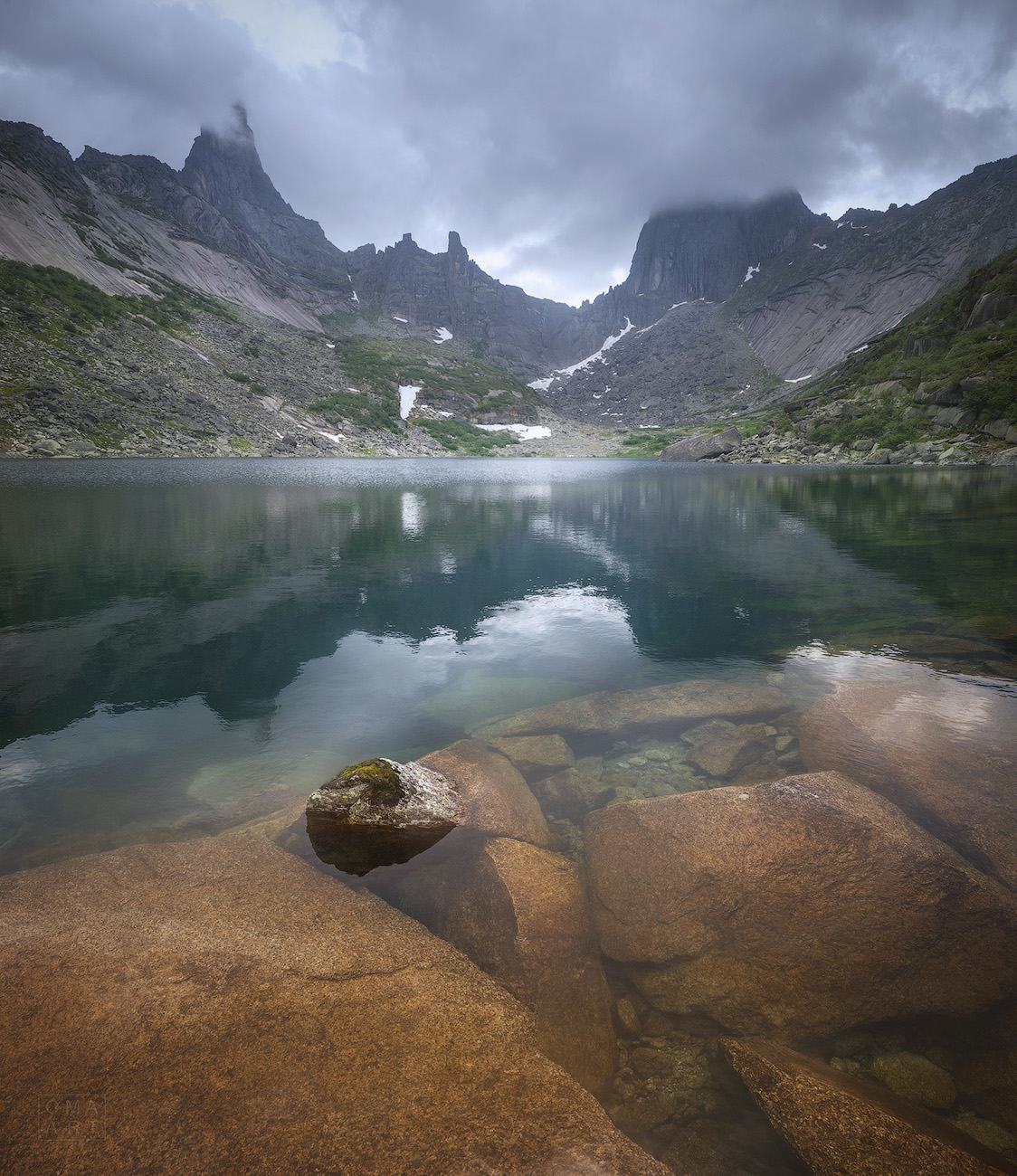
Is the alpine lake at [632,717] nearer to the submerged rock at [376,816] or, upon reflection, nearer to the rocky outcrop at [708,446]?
the submerged rock at [376,816]


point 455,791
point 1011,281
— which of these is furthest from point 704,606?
point 1011,281

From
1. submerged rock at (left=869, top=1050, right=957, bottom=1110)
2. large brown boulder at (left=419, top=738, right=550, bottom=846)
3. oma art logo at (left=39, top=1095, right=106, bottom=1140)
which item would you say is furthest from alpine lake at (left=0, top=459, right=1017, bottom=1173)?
oma art logo at (left=39, top=1095, right=106, bottom=1140)

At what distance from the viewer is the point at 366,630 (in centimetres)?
1656

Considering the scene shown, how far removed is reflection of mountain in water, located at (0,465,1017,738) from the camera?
13.8 meters

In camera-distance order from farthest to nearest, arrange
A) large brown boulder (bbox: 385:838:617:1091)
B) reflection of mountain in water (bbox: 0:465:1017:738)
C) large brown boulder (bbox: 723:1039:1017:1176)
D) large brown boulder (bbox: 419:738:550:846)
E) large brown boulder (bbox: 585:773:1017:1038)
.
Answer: reflection of mountain in water (bbox: 0:465:1017:738) < large brown boulder (bbox: 419:738:550:846) < large brown boulder (bbox: 585:773:1017:1038) < large brown boulder (bbox: 385:838:617:1091) < large brown boulder (bbox: 723:1039:1017:1176)

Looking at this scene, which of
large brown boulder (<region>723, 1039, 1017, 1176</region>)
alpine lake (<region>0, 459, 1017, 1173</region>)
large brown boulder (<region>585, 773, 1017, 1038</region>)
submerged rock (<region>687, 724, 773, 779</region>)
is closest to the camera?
large brown boulder (<region>723, 1039, 1017, 1176</region>)

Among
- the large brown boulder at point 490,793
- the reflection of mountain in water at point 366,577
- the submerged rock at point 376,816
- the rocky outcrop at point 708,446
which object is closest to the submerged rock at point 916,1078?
the large brown boulder at point 490,793

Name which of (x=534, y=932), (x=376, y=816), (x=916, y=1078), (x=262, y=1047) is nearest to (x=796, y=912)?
(x=916, y=1078)

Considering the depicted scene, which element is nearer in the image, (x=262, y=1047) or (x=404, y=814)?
(x=262, y=1047)

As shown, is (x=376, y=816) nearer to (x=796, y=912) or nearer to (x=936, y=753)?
(x=796, y=912)

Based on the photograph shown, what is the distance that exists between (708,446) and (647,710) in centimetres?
14281

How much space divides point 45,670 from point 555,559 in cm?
1974

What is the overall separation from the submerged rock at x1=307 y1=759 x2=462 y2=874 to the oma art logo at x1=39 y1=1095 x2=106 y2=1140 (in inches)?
127

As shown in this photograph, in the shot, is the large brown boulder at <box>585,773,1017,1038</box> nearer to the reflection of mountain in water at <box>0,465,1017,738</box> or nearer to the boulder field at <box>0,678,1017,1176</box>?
the boulder field at <box>0,678,1017,1176</box>
